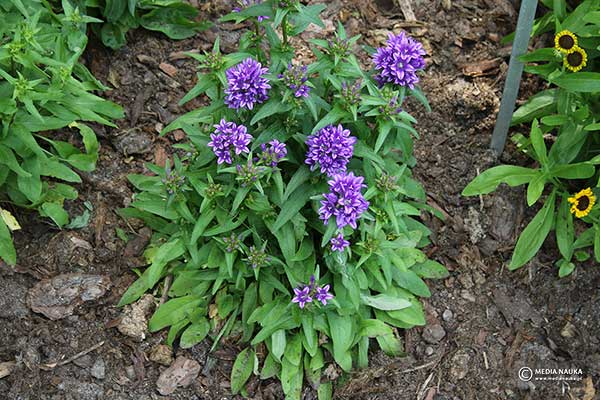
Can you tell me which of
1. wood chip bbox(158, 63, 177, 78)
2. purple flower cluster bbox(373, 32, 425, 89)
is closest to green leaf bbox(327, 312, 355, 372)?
purple flower cluster bbox(373, 32, 425, 89)

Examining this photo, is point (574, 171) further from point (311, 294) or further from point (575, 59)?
point (311, 294)

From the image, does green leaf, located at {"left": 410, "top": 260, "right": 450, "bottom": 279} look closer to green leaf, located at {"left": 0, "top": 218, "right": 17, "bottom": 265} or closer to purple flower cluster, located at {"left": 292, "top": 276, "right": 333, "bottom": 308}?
purple flower cluster, located at {"left": 292, "top": 276, "right": 333, "bottom": 308}

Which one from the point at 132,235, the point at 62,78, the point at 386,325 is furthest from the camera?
the point at 132,235

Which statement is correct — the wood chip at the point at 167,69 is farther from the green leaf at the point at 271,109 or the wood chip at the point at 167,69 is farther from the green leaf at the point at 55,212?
the green leaf at the point at 271,109

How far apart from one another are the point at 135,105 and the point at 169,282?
4.31 ft

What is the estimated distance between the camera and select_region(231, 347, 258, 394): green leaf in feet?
13.2

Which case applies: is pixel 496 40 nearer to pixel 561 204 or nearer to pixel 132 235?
pixel 561 204

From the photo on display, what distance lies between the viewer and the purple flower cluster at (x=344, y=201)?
3275mm

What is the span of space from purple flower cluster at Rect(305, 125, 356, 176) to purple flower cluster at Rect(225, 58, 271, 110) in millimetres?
329

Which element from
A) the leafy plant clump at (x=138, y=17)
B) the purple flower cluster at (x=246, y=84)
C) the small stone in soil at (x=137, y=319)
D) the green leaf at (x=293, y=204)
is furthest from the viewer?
the leafy plant clump at (x=138, y=17)

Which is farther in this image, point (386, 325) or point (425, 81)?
point (425, 81)

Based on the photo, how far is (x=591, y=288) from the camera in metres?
4.46

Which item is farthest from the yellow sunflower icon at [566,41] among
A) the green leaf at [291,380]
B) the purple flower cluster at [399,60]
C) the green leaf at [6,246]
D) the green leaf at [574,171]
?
the green leaf at [6,246]

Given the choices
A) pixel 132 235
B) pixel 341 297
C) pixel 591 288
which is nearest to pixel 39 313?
pixel 132 235
